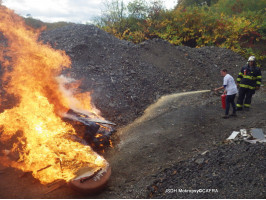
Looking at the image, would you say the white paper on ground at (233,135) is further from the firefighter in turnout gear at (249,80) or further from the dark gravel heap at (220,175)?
the firefighter in turnout gear at (249,80)

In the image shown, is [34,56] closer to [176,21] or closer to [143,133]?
[143,133]

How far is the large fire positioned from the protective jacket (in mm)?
5760

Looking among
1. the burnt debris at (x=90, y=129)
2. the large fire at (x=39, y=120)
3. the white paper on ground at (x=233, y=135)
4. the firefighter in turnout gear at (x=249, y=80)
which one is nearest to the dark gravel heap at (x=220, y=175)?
the white paper on ground at (x=233, y=135)

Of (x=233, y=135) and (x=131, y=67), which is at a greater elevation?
(x=131, y=67)

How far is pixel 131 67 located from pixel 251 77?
582 cm

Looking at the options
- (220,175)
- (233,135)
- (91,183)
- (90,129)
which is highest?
(233,135)

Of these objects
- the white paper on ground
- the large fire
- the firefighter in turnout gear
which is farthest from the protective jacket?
the large fire

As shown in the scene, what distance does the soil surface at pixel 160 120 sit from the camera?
4.63 meters

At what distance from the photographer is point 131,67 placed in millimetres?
11844

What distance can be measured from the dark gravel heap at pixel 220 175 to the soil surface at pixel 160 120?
17mm

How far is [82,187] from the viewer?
4734 mm

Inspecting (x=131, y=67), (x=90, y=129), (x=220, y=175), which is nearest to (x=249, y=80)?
(x=220, y=175)

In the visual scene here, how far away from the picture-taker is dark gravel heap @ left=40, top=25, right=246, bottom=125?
977cm

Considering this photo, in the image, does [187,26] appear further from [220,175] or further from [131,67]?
[220,175]
